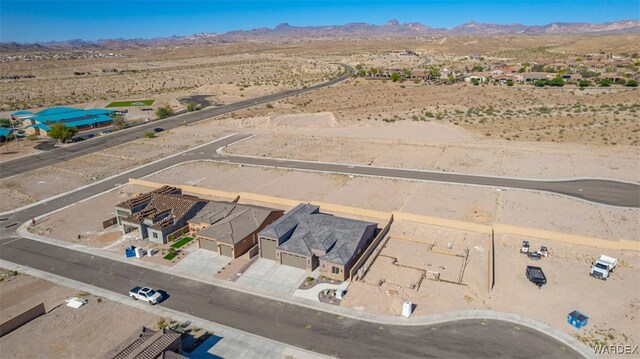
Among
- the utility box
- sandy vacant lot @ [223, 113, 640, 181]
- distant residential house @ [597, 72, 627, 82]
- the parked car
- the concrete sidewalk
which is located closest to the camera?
the concrete sidewalk

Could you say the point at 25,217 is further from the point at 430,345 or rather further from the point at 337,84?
the point at 337,84

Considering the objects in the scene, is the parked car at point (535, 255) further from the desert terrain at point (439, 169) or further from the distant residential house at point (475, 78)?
the distant residential house at point (475, 78)

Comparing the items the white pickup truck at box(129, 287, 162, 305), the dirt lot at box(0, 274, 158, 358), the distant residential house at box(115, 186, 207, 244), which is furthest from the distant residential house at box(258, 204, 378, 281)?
the dirt lot at box(0, 274, 158, 358)

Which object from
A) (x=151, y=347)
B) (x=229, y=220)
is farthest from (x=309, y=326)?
(x=229, y=220)

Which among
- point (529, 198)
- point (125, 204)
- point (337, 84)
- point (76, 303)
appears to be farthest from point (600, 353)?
point (337, 84)

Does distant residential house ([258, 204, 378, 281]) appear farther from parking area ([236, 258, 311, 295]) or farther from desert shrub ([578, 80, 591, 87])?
desert shrub ([578, 80, 591, 87])

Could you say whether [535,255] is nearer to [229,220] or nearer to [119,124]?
[229,220]
